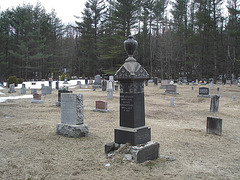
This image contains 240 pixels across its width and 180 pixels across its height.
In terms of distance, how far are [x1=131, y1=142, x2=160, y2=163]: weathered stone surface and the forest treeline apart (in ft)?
114

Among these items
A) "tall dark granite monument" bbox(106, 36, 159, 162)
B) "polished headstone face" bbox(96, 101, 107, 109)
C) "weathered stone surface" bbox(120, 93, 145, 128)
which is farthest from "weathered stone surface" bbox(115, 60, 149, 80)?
"polished headstone face" bbox(96, 101, 107, 109)

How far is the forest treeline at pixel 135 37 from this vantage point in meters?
40.2

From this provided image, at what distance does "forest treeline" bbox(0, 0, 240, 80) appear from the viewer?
4022 cm

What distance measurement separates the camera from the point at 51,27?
46.7m

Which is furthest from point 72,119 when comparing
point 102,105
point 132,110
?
point 102,105

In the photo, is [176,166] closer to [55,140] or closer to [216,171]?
[216,171]

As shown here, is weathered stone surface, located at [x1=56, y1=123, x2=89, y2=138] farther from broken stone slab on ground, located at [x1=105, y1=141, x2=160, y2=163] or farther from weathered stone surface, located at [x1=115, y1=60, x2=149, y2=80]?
weathered stone surface, located at [x1=115, y1=60, x2=149, y2=80]

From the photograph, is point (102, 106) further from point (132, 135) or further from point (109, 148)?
point (132, 135)

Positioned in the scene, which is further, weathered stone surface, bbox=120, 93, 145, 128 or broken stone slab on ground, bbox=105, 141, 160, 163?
weathered stone surface, bbox=120, 93, 145, 128

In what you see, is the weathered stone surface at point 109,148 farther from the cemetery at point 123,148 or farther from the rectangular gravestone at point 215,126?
the rectangular gravestone at point 215,126

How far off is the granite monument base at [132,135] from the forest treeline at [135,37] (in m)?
34.5

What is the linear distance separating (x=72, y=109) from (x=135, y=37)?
42.6m

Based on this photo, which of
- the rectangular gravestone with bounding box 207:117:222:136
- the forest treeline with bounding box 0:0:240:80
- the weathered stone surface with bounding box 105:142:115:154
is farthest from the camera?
the forest treeline with bounding box 0:0:240:80

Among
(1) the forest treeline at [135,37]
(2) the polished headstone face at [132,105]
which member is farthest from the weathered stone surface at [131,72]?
(1) the forest treeline at [135,37]
